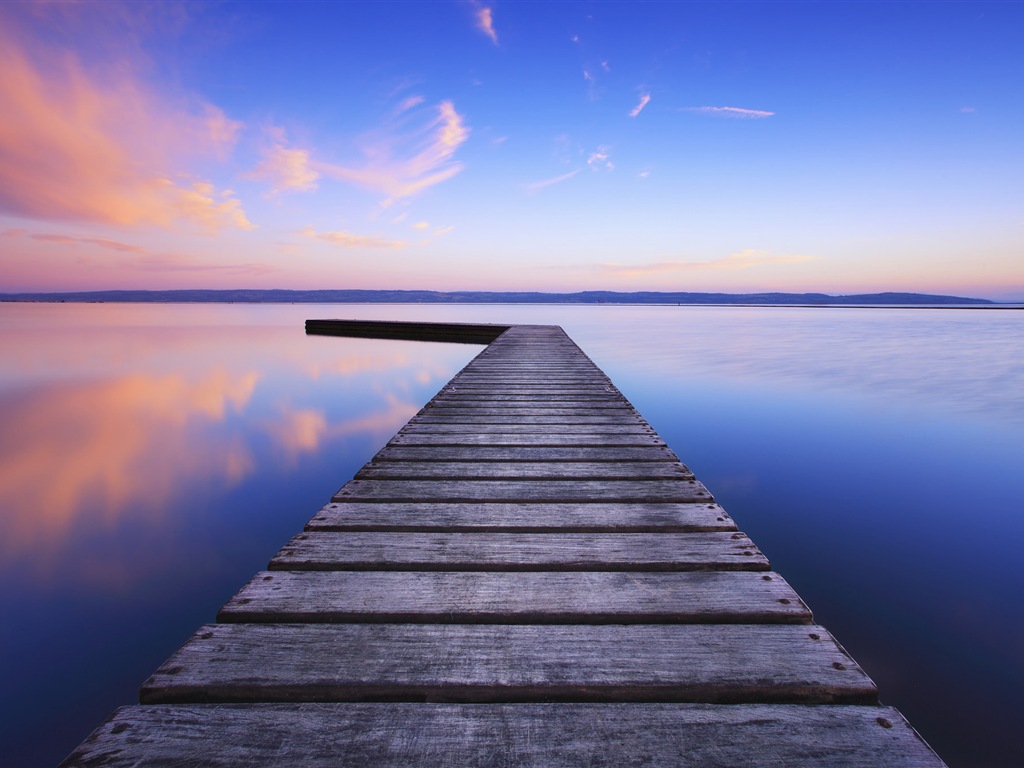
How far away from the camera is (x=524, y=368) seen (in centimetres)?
842

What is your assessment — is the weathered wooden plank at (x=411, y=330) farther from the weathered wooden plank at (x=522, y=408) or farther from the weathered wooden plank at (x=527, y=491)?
the weathered wooden plank at (x=527, y=491)

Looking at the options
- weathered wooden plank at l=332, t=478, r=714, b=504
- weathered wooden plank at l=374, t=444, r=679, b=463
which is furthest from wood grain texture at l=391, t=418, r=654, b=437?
weathered wooden plank at l=332, t=478, r=714, b=504

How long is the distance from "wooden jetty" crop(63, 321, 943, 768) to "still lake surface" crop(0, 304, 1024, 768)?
1989mm

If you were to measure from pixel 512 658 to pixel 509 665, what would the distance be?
34 millimetres

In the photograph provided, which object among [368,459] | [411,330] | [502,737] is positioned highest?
[502,737]

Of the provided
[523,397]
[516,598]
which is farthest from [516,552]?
[523,397]

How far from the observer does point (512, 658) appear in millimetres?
1486

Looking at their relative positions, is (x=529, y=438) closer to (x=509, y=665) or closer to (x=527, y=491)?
(x=527, y=491)

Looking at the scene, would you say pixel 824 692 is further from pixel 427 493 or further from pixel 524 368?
pixel 524 368

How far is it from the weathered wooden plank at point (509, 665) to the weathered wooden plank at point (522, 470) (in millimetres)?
1521

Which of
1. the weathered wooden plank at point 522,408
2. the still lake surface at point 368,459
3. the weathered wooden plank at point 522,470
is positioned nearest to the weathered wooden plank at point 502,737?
the weathered wooden plank at point 522,470

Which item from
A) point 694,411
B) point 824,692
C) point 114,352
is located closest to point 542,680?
point 824,692

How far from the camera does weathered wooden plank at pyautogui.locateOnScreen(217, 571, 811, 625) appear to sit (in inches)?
66.9

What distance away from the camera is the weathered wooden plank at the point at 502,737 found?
118cm
